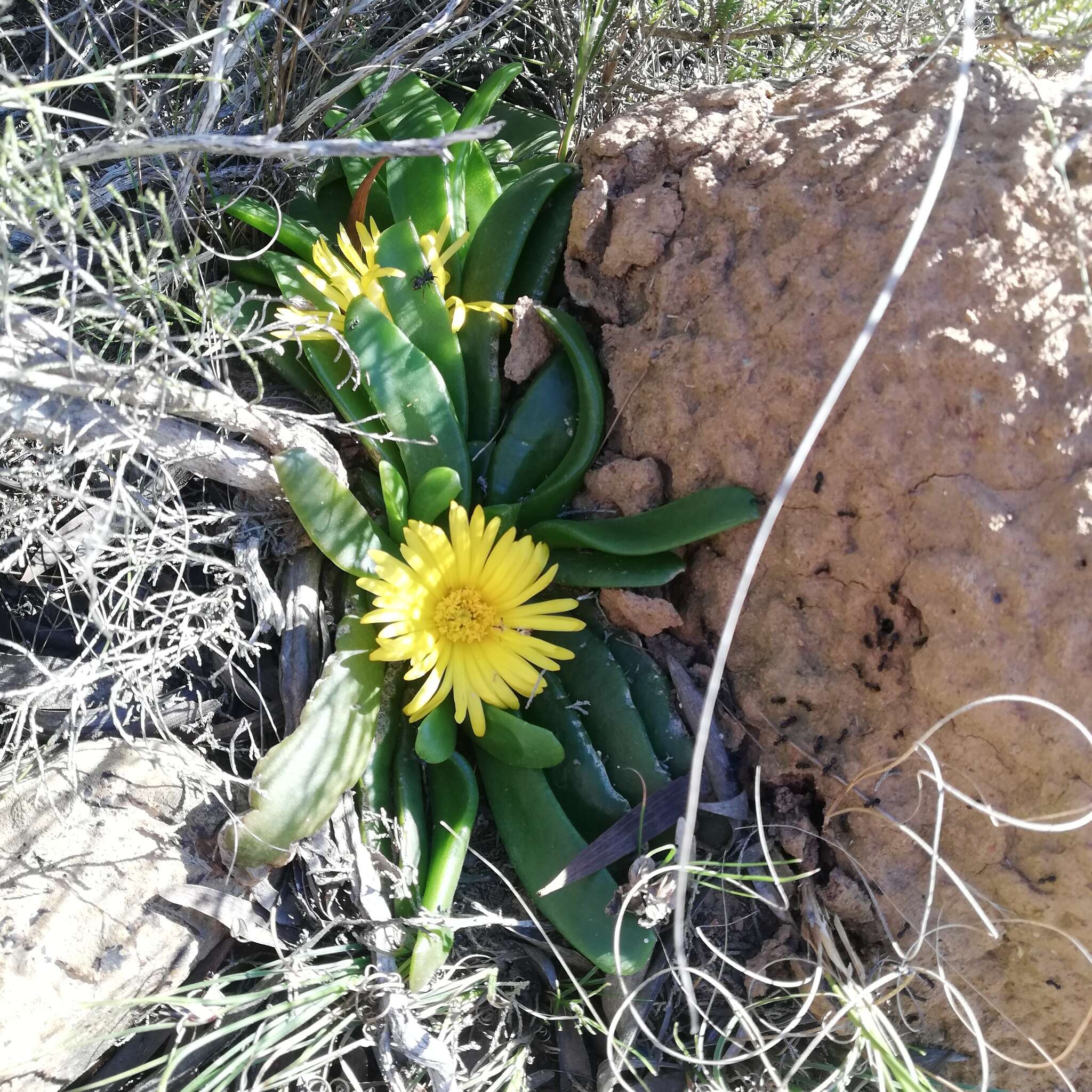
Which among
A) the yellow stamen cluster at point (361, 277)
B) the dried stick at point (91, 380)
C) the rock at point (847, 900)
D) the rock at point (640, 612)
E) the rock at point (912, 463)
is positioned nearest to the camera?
the dried stick at point (91, 380)

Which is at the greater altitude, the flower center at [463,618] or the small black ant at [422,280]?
the small black ant at [422,280]

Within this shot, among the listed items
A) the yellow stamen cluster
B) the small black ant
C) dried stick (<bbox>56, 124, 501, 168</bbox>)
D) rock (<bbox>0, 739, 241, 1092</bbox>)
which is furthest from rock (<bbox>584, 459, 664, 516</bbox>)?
rock (<bbox>0, 739, 241, 1092</bbox>)

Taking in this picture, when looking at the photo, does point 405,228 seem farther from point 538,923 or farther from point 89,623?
point 538,923

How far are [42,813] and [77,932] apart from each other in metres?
0.23

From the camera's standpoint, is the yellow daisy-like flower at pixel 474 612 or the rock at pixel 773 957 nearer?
the rock at pixel 773 957

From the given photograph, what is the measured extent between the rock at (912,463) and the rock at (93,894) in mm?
1053

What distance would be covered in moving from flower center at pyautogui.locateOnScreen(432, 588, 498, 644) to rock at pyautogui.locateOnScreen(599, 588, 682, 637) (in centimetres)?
24

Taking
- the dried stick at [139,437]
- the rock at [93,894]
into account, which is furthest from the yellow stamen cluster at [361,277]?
the rock at [93,894]

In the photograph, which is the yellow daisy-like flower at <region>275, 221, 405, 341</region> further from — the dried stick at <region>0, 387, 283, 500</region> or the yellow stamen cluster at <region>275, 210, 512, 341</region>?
the dried stick at <region>0, 387, 283, 500</region>

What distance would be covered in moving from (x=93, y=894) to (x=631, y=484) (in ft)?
4.16

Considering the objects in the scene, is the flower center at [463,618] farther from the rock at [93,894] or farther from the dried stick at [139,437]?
the rock at [93,894]

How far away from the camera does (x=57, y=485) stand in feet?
5.84

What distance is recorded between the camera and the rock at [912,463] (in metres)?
1.64

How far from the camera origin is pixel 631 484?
1996 millimetres
